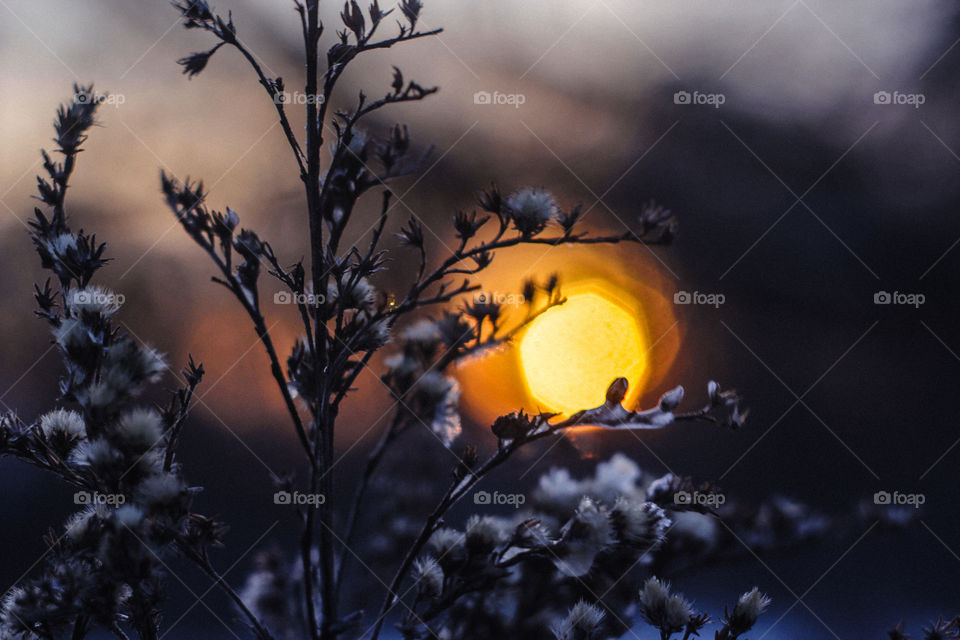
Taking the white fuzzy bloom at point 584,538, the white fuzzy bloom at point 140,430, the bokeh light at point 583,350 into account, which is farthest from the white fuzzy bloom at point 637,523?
the bokeh light at point 583,350

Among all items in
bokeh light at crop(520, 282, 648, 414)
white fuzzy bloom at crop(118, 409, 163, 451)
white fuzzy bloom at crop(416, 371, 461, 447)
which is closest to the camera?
white fuzzy bloom at crop(118, 409, 163, 451)

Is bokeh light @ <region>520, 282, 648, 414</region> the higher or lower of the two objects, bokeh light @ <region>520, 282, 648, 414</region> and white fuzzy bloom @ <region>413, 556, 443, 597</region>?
the higher

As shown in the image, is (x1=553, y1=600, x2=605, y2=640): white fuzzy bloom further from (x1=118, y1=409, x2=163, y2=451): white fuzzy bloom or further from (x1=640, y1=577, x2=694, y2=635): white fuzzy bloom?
(x1=118, y1=409, x2=163, y2=451): white fuzzy bloom

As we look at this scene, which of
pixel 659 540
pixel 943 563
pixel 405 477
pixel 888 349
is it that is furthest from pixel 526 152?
pixel 943 563

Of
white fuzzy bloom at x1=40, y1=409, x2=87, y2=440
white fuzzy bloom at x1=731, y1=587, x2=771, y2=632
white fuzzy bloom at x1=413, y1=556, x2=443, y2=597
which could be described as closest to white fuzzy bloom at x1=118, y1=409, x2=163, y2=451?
white fuzzy bloom at x1=40, y1=409, x2=87, y2=440

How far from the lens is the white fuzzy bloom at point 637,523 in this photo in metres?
0.52

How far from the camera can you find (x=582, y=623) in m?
0.54

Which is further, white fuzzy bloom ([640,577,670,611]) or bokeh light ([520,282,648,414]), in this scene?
bokeh light ([520,282,648,414])

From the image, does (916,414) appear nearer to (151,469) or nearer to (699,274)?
(699,274)

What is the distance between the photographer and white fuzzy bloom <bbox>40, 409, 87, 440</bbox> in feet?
1.79

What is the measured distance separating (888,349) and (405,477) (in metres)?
1.08

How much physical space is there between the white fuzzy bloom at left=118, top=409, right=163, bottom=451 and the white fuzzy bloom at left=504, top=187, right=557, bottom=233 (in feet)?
1.10

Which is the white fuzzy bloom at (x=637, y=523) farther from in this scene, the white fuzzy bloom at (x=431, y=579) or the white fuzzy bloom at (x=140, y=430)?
the white fuzzy bloom at (x=140, y=430)

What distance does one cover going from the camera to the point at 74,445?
1.81 feet
